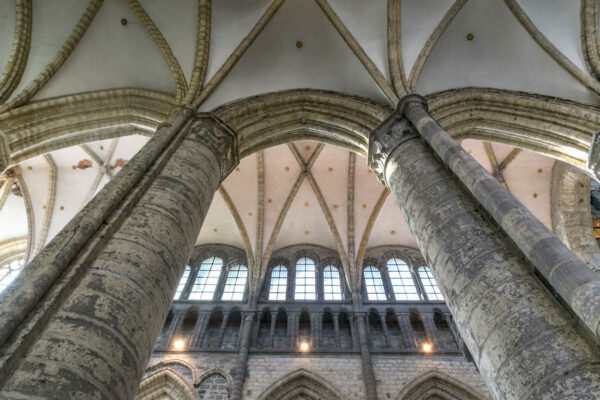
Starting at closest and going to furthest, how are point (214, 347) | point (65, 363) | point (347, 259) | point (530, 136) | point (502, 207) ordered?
point (65, 363) → point (502, 207) → point (530, 136) → point (214, 347) → point (347, 259)

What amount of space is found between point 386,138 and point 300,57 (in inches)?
144

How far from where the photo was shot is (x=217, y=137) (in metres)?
5.80

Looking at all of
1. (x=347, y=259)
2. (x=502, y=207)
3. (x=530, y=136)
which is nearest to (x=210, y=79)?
(x=502, y=207)

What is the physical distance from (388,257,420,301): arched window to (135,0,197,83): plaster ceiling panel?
9.82 meters

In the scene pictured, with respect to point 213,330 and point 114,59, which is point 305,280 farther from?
point 114,59

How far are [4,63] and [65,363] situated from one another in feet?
26.5

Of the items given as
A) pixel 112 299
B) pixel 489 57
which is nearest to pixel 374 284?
pixel 489 57

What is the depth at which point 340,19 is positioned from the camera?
26.4 ft

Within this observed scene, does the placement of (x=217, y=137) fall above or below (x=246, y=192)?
below

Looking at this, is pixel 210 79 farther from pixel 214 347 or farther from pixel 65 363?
pixel 214 347

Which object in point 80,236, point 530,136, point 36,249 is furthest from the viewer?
point 36,249

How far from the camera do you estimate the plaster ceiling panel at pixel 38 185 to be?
12.7m

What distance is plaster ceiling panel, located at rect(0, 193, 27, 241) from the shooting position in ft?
44.2

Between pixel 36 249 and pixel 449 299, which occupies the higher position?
pixel 36 249
